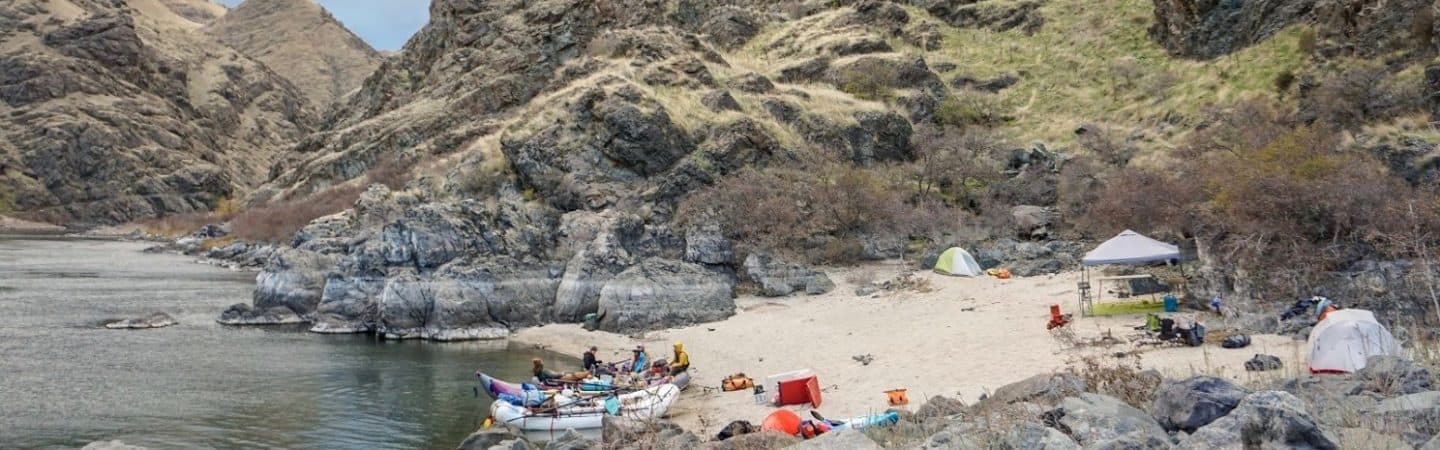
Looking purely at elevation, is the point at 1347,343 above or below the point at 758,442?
above

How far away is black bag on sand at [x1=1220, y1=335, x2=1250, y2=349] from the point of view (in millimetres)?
16609

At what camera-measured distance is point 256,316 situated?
33594mm

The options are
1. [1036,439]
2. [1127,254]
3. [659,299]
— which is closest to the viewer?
[1036,439]

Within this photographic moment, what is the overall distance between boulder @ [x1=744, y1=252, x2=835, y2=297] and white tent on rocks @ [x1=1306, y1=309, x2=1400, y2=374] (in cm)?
1905

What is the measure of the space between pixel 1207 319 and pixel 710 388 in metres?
11.3

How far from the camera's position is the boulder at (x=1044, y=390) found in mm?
10862

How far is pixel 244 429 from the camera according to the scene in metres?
17.4

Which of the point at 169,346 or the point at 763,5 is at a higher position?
the point at 763,5

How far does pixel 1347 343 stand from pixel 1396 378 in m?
4.90

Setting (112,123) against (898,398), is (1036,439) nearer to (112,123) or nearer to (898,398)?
(898,398)

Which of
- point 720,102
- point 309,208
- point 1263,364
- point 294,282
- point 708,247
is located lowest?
point 1263,364

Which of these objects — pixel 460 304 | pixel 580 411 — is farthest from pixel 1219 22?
pixel 580 411

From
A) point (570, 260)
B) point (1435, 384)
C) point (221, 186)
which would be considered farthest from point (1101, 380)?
point (221, 186)

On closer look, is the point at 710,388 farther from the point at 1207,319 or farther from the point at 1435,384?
the point at 1435,384
